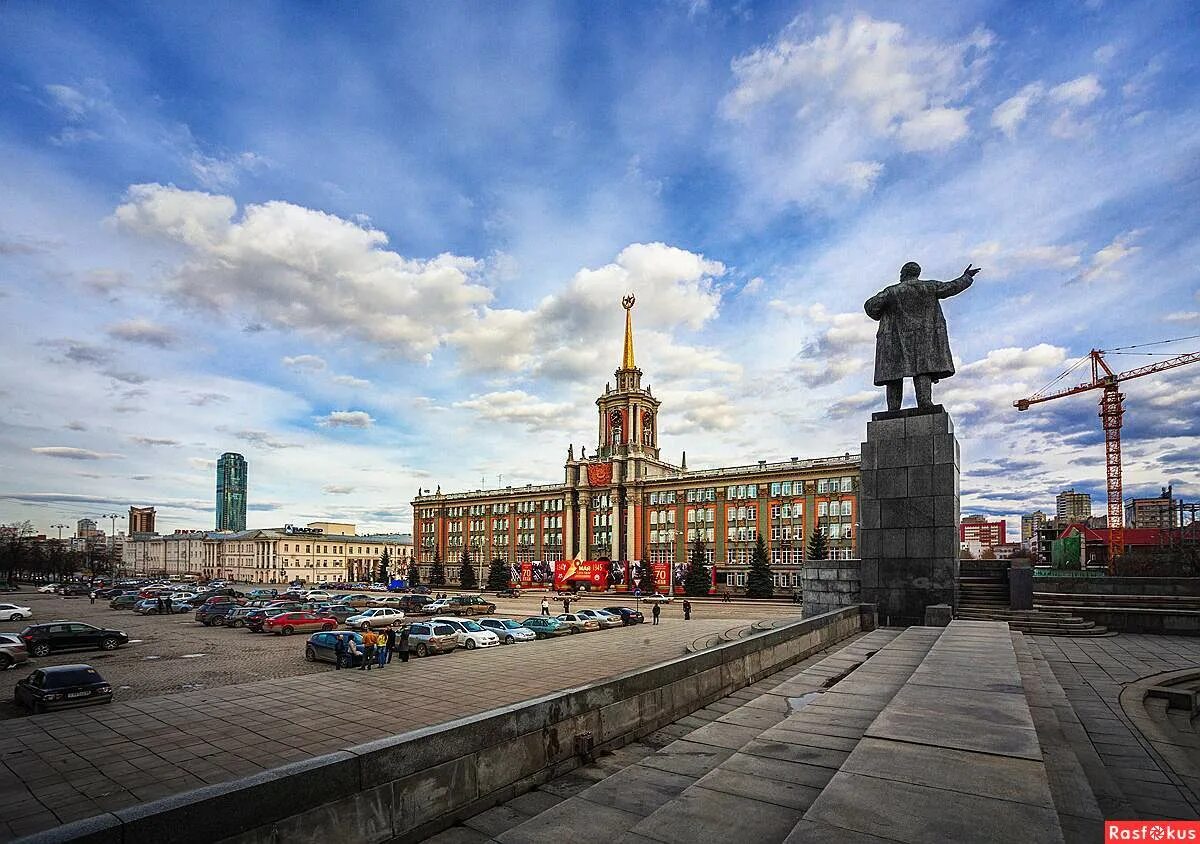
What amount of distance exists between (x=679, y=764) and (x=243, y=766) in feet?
27.5

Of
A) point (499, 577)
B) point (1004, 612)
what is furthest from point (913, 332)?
point (499, 577)

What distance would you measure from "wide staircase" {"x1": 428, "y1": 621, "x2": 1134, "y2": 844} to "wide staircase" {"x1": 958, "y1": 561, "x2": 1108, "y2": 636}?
33.1 ft

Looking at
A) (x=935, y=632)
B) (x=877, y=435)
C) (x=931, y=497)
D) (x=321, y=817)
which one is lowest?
(x=935, y=632)

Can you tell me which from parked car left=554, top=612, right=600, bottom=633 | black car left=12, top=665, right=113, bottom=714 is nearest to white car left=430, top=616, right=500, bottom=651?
parked car left=554, top=612, right=600, bottom=633

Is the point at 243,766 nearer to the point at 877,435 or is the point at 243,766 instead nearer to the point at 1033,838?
the point at 1033,838

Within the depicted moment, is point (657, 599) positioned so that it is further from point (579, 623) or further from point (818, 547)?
point (579, 623)

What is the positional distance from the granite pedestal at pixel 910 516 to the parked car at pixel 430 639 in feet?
55.4

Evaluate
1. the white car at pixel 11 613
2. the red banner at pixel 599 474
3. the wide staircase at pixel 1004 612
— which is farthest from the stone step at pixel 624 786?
the red banner at pixel 599 474

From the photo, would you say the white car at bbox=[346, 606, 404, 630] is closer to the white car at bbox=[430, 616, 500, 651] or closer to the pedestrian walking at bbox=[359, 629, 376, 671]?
the white car at bbox=[430, 616, 500, 651]

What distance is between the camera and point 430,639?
89.7 ft

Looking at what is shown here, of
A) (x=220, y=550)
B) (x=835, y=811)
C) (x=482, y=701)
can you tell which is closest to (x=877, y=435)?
(x=482, y=701)

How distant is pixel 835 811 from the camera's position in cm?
471

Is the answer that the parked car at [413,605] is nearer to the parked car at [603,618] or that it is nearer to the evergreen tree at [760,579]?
the parked car at [603,618]

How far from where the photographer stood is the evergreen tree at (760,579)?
7569 centimetres
